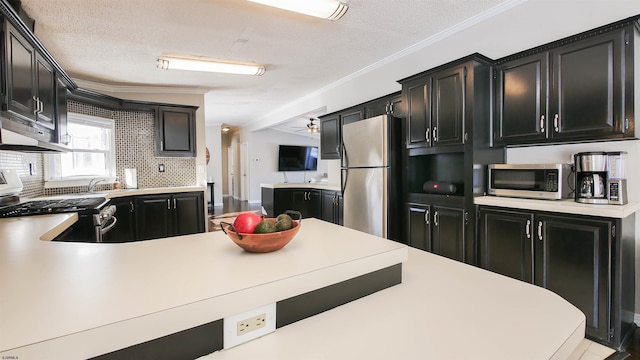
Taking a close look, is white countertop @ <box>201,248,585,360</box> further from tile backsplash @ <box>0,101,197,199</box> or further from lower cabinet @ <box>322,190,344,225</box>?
tile backsplash @ <box>0,101,197,199</box>

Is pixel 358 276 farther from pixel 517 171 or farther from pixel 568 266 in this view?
pixel 517 171

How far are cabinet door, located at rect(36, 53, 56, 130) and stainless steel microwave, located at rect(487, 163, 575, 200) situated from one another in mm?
3727

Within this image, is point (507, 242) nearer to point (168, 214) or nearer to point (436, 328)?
point (436, 328)

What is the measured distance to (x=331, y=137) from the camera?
468 cm

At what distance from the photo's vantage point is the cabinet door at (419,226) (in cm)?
281

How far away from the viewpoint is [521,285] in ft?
3.29

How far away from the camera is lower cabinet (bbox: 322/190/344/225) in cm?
410

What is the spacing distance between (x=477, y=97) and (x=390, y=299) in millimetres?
2210

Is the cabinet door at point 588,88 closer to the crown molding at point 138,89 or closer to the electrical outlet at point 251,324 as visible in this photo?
the electrical outlet at point 251,324

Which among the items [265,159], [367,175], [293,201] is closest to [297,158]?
[265,159]

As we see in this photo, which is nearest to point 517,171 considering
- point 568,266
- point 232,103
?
point 568,266

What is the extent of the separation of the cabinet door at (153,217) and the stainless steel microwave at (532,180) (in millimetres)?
4030

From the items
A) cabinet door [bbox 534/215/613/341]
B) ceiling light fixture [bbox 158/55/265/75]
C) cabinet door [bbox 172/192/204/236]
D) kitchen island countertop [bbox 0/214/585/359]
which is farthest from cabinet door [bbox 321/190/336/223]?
kitchen island countertop [bbox 0/214/585/359]

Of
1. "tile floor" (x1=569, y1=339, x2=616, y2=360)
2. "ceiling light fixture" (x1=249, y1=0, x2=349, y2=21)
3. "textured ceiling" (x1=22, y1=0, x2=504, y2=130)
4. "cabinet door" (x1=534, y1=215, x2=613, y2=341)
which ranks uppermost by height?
"textured ceiling" (x1=22, y1=0, x2=504, y2=130)
